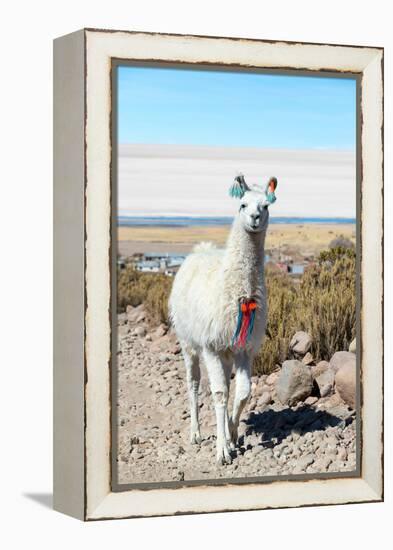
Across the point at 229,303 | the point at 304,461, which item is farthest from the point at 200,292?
the point at 304,461

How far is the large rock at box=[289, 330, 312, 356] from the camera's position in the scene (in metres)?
11.7

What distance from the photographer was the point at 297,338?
38.3ft

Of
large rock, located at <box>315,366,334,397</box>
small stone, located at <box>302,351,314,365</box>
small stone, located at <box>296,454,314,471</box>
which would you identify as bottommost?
small stone, located at <box>296,454,314,471</box>

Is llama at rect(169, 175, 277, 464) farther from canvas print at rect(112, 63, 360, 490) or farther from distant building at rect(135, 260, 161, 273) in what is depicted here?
distant building at rect(135, 260, 161, 273)

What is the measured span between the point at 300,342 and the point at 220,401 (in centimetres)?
94

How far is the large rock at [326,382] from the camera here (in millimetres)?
11773

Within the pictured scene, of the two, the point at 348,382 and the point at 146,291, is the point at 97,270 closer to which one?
the point at 146,291

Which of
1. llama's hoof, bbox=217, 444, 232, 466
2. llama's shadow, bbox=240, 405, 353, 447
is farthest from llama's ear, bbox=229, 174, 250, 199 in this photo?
llama's hoof, bbox=217, 444, 232, 466

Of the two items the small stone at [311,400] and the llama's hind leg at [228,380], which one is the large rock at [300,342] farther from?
the llama's hind leg at [228,380]

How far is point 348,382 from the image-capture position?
11664 millimetres

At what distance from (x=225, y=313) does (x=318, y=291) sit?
3.25 ft

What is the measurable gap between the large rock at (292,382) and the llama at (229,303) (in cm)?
50

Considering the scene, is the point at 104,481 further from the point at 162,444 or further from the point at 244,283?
the point at 244,283

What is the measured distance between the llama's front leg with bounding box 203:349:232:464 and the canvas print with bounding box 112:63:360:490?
→ 1 cm
